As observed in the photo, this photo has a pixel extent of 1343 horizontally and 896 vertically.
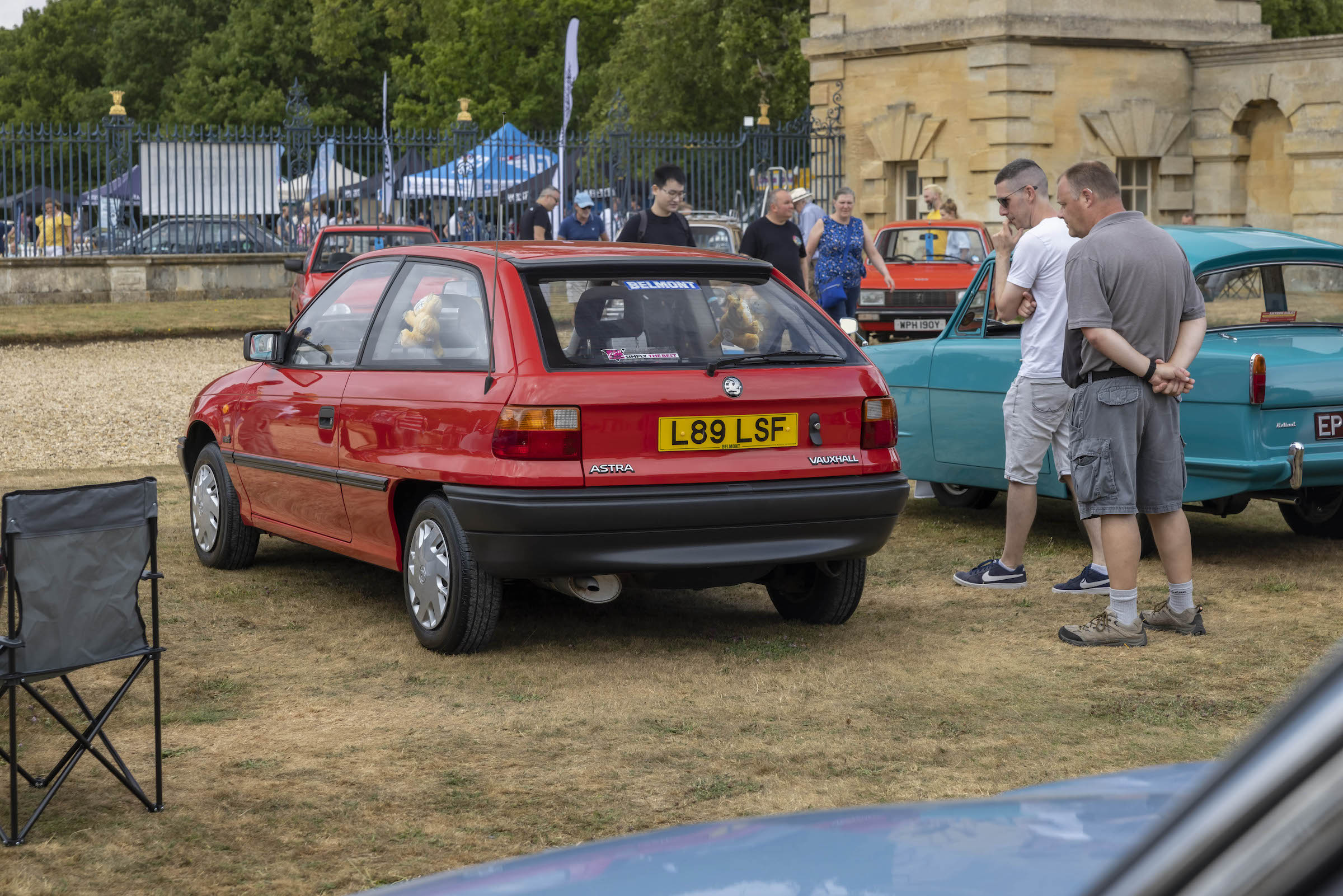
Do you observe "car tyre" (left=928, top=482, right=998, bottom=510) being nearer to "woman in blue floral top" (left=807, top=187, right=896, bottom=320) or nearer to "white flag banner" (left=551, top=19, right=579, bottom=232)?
"woman in blue floral top" (left=807, top=187, right=896, bottom=320)

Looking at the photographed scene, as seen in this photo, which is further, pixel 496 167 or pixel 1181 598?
pixel 496 167

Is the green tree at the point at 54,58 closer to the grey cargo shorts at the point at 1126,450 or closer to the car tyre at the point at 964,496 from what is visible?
the car tyre at the point at 964,496

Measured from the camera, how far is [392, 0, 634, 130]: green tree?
52.7 m

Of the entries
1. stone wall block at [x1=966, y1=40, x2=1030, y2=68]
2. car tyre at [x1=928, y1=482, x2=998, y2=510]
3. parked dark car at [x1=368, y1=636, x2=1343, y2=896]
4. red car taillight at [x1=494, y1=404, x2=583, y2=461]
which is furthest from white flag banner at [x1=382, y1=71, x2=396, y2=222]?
parked dark car at [x1=368, y1=636, x2=1343, y2=896]

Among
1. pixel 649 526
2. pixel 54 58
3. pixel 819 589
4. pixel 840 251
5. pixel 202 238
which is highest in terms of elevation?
pixel 54 58

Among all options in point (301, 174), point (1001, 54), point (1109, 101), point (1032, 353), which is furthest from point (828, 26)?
point (1032, 353)

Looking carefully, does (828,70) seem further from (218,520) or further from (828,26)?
(218,520)

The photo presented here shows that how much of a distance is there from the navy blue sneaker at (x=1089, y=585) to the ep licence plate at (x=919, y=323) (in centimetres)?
1233

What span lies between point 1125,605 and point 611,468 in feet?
7.26

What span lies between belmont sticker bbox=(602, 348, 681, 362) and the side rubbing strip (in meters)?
1.10

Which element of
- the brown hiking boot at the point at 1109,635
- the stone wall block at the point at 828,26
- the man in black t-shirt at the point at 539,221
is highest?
the stone wall block at the point at 828,26

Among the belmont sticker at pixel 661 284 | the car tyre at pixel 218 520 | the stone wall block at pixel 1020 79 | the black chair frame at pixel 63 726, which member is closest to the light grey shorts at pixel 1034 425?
the belmont sticker at pixel 661 284

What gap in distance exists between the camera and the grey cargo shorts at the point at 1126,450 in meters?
6.22

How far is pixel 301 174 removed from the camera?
30328 mm
